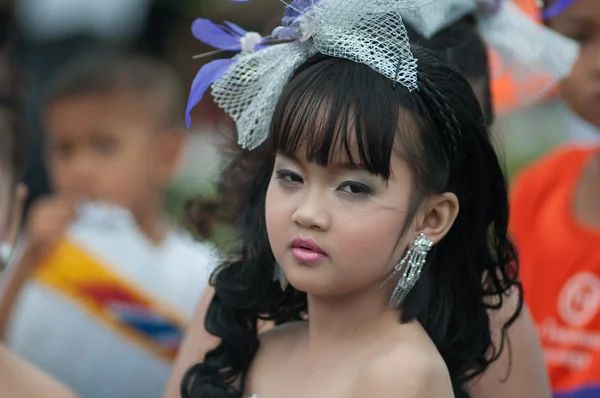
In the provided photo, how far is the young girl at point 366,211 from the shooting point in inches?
64.6

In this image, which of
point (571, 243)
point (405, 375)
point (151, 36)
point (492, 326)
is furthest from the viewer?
point (151, 36)

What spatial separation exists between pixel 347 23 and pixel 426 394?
0.64 meters

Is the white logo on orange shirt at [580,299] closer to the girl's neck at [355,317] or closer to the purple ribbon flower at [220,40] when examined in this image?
the girl's neck at [355,317]

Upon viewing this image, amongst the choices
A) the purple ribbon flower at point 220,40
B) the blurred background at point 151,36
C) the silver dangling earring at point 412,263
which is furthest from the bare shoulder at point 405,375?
the blurred background at point 151,36

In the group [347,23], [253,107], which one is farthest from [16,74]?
[347,23]

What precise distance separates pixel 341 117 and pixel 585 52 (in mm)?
1263

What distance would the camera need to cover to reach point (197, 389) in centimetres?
194

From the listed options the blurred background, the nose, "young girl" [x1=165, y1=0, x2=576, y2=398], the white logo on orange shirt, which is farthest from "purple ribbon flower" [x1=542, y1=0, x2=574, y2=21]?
the blurred background

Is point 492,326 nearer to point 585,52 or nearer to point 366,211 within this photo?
point 366,211

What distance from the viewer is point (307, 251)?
1.66 meters

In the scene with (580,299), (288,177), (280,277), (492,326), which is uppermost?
(288,177)

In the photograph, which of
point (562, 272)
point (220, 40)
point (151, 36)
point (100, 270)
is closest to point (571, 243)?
point (562, 272)

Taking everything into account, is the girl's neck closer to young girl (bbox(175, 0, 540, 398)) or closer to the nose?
young girl (bbox(175, 0, 540, 398))

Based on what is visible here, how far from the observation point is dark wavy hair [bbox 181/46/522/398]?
1.66 meters
